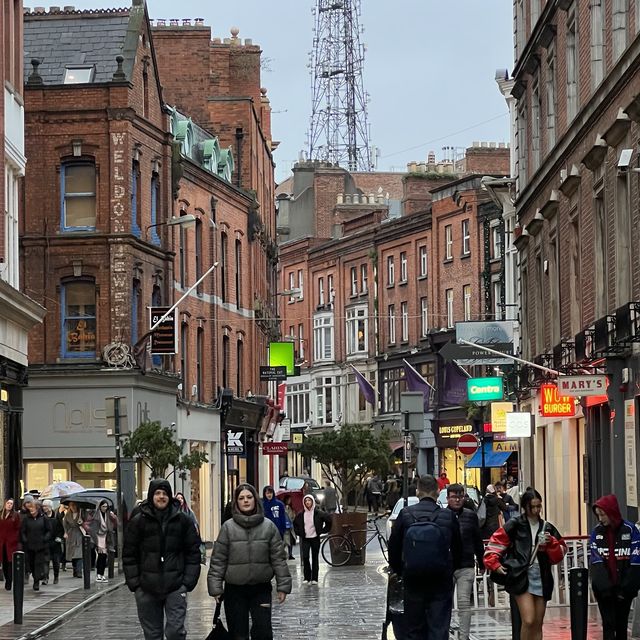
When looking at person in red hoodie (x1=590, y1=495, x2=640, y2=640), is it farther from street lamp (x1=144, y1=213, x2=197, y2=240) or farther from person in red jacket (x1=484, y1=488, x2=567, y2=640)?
street lamp (x1=144, y1=213, x2=197, y2=240)

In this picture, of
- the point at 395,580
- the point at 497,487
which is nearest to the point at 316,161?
the point at 497,487

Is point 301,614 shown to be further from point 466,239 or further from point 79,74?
point 466,239

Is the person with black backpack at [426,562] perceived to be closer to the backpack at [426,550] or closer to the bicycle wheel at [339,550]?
the backpack at [426,550]

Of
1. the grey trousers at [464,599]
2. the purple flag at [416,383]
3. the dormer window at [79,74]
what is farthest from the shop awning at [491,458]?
the grey trousers at [464,599]

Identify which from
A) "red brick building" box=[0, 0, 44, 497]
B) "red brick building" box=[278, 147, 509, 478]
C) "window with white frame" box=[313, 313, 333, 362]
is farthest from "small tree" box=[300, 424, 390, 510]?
"red brick building" box=[0, 0, 44, 497]

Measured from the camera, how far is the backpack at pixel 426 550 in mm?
15461

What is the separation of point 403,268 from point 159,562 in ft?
237

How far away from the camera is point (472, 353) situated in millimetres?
40688

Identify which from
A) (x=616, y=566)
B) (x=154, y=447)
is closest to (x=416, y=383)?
(x=154, y=447)

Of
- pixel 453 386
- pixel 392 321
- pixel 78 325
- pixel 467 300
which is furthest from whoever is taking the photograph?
pixel 392 321

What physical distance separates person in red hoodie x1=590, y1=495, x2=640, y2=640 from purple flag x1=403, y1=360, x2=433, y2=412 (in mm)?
61804

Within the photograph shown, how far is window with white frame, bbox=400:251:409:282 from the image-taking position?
87188 millimetres

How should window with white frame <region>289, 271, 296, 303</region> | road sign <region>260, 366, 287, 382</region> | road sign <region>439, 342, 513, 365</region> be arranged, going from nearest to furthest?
road sign <region>439, 342, 513, 365</region>
road sign <region>260, 366, 287, 382</region>
window with white frame <region>289, 271, 296, 303</region>

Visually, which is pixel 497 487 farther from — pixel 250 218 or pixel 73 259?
pixel 250 218
